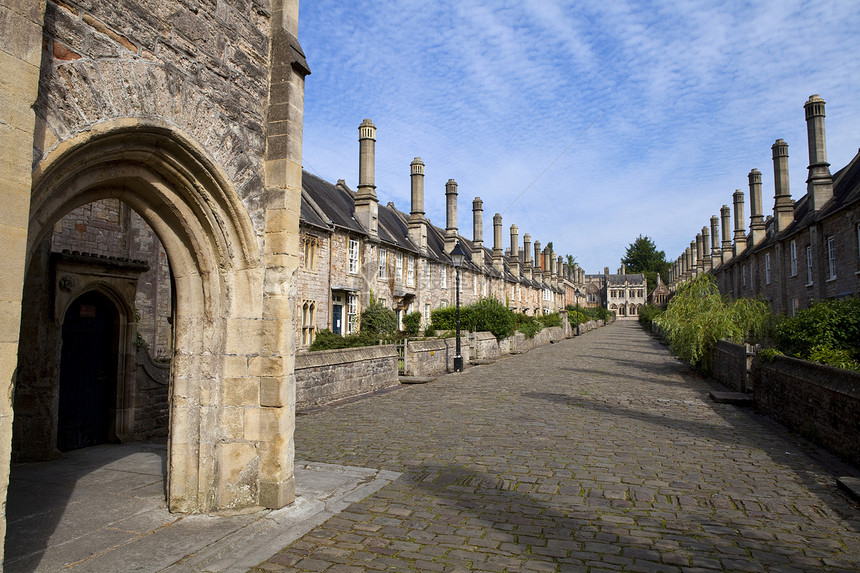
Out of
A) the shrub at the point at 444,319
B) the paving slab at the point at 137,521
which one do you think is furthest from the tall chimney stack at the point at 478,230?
the paving slab at the point at 137,521

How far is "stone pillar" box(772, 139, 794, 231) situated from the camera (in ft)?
102

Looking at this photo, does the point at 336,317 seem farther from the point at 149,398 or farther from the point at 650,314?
the point at 650,314

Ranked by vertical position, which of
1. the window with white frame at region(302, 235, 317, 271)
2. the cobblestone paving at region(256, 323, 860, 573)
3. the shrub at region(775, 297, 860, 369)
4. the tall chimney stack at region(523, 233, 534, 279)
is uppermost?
the tall chimney stack at region(523, 233, 534, 279)

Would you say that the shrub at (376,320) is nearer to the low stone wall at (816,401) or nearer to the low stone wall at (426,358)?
the low stone wall at (426,358)

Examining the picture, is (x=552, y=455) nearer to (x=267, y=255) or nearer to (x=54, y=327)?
(x=267, y=255)

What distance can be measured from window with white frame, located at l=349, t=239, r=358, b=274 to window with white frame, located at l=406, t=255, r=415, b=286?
628cm

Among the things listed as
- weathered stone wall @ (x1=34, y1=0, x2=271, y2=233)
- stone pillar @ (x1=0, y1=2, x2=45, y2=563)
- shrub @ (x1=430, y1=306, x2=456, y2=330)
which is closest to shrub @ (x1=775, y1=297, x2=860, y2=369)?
weathered stone wall @ (x1=34, y1=0, x2=271, y2=233)

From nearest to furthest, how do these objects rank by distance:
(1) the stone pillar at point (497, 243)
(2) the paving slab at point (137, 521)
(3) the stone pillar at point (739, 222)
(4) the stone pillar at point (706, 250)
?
(2) the paving slab at point (137, 521), (3) the stone pillar at point (739, 222), (1) the stone pillar at point (497, 243), (4) the stone pillar at point (706, 250)

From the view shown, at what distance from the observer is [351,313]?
27719 millimetres

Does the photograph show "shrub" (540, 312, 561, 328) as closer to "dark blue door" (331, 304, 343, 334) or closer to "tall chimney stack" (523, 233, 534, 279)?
"tall chimney stack" (523, 233, 534, 279)

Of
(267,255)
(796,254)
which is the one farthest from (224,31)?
(796,254)

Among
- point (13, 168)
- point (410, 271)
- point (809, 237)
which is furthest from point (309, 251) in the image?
point (809, 237)

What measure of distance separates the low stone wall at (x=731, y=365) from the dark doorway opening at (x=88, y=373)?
48.8 feet

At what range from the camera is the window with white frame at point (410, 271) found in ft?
110
